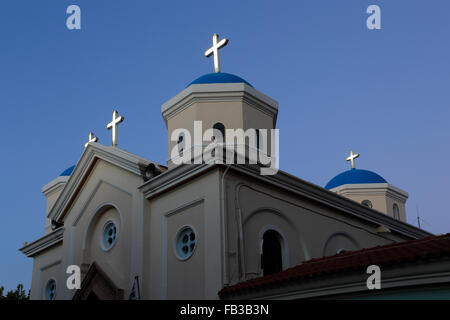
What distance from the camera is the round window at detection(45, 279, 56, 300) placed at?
1772cm

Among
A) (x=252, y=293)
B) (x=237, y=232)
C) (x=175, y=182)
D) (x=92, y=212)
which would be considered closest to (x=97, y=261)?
(x=92, y=212)

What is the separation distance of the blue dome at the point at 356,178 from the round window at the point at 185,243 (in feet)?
40.0

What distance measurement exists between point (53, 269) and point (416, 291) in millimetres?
12908

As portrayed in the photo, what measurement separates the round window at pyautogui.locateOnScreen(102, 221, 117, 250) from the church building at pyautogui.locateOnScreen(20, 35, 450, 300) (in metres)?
0.03

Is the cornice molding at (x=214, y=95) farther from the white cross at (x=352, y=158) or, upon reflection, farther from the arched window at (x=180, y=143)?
the white cross at (x=352, y=158)

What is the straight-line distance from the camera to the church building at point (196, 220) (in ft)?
40.1

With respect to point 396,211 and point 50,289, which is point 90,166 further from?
point 396,211

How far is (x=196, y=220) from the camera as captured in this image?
12688 mm

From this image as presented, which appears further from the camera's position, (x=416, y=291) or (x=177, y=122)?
(x=177, y=122)

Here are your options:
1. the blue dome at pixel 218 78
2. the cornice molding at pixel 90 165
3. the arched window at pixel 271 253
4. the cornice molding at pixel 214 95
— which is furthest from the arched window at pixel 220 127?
the arched window at pixel 271 253

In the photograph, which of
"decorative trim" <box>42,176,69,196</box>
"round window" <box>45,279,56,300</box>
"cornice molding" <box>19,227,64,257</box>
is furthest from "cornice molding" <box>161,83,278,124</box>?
"decorative trim" <box>42,176,69,196</box>

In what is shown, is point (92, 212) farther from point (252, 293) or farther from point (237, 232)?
point (252, 293)
